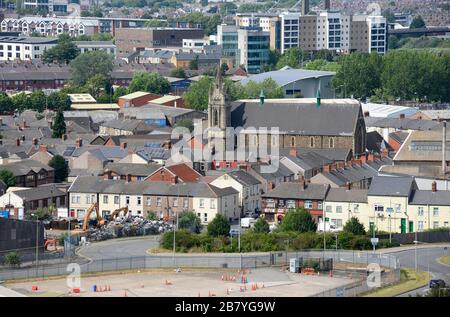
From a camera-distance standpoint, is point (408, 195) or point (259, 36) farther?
point (259, 36)

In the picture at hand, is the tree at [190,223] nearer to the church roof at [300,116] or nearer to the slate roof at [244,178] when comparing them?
the slate roof at [244,178]

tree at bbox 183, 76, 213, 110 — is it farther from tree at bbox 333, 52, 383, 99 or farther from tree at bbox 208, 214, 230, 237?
tree at bbox 208, 214, 230, 237

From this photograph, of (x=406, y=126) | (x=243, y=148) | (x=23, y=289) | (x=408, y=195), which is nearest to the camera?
(x=23, y=289)

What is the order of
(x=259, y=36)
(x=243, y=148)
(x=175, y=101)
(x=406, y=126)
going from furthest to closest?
(x=259, y=36)
(x=175, y=101)
(x=406, y=126)
(x=243, y=148)

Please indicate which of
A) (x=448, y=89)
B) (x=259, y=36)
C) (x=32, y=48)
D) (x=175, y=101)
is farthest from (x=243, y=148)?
(x=32, y=48)

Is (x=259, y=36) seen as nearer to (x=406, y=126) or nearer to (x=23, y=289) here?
(x=406, y=126)
